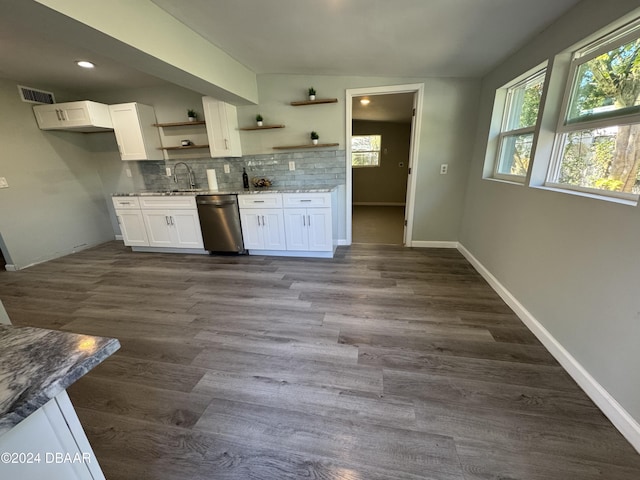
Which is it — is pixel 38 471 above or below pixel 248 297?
above

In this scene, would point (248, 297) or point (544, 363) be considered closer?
point (544, 363)

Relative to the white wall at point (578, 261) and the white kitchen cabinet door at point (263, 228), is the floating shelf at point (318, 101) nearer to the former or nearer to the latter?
the white kitchen cabinet door at point (263, 228)

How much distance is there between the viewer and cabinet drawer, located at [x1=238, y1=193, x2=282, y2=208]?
334 centimetres

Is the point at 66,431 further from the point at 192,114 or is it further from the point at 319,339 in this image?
the point at 192,114

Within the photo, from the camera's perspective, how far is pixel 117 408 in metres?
1.46

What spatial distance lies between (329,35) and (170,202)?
281 cm

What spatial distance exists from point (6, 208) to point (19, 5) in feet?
10.9

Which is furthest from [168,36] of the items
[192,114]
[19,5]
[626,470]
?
[626,470]

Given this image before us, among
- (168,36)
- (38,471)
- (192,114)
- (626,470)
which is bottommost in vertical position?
(626,470)

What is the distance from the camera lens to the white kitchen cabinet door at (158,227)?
12.0 ft

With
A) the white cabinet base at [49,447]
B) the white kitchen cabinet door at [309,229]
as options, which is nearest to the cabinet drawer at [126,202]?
the white kitchen cabinet door at [309,229]

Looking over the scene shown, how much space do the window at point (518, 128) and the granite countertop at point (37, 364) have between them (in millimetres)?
3025

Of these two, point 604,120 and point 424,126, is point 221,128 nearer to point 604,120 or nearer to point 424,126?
point 424,126

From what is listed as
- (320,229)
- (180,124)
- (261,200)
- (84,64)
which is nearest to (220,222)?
(261,200)
